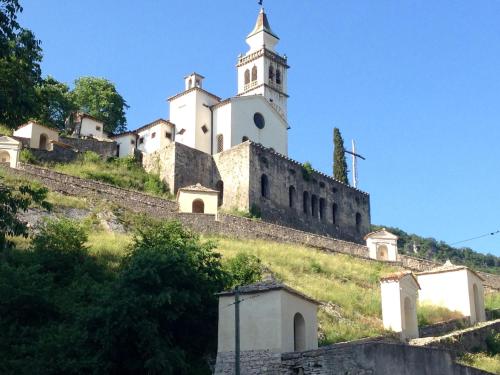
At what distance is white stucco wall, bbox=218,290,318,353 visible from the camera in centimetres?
2196

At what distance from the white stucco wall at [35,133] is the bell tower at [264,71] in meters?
23.0

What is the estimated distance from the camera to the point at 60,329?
24.4m

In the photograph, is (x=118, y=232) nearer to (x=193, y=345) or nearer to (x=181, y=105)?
(x=193, y=345)

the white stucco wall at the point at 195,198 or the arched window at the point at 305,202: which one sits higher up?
the arched window at the point at 305,202

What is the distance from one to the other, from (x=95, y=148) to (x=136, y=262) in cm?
3210

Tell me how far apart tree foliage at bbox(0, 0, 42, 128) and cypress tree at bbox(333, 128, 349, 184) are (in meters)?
48.7

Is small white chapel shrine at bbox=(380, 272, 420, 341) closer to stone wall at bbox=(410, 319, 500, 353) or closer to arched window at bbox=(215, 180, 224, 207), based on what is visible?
stone wall at bbox=(410, 319, 500, 353)

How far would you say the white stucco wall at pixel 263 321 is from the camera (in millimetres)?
21959

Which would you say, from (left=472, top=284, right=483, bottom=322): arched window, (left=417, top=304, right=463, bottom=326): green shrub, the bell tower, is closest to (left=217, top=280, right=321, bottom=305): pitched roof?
(left=417, top=304, right=463, bottom=326): green shrub

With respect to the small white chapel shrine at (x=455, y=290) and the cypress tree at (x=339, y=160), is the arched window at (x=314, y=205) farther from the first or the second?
the small white chapel shrine at (x=455, y=290)

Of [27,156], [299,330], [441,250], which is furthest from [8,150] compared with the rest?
[441,250]

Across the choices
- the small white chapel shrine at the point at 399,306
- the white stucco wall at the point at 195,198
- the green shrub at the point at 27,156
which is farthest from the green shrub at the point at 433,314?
the green shrub at the point at 27,156

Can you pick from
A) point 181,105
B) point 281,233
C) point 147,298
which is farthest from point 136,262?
point 181,105

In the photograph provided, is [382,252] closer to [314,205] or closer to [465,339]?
[314,205]
